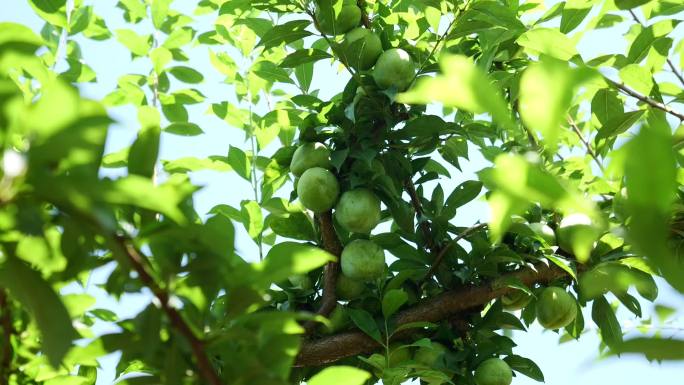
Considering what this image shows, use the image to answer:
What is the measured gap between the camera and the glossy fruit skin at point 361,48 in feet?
5.17

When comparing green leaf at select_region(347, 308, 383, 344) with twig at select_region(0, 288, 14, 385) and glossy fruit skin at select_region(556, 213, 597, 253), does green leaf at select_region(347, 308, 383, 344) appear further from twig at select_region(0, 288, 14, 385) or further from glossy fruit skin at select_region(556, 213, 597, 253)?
twig at select_region(0, 288, 14, 385)

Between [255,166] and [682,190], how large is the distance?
981 millimetres

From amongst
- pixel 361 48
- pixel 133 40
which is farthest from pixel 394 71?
pixel 133 40

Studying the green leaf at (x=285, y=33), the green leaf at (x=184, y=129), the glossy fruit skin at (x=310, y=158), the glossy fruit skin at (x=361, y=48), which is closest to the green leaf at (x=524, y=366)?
the glossy fruit skin at (x=310, y=158)

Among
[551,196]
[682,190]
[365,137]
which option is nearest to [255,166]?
[365,137]

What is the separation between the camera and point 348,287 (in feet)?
5.22

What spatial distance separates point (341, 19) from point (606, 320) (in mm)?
890

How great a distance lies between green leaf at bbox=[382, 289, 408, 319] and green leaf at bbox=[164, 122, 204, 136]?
755 mm

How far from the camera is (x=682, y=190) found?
1.46 m

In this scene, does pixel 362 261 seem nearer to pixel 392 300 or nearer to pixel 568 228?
pixel 392 300

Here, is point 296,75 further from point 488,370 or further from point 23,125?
point 23,125

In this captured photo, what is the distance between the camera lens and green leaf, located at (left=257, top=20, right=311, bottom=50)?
1.63 m

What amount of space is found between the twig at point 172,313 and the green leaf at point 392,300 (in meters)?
0.81

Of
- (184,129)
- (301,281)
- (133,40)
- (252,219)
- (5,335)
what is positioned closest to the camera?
(5,335)
